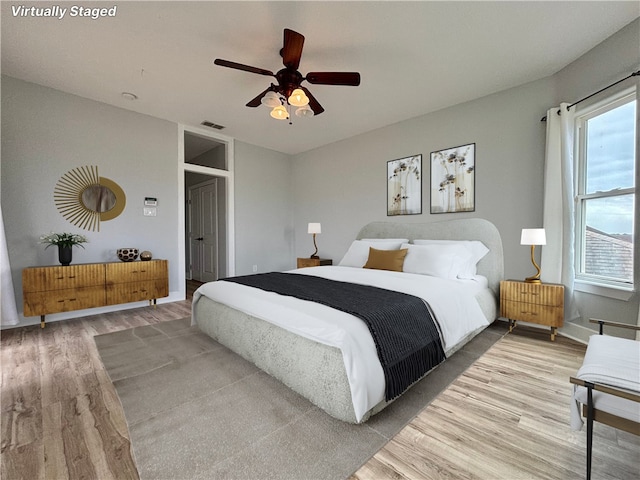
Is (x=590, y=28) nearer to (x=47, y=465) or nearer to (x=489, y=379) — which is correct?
(x=489, y=379)

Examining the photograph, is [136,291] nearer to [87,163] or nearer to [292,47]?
[87,163]

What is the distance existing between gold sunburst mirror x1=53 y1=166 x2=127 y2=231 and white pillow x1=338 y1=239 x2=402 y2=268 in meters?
3.29

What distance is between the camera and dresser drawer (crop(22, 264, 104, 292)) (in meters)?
2.94

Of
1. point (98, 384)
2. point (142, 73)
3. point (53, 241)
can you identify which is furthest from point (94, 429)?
point (142, 73)

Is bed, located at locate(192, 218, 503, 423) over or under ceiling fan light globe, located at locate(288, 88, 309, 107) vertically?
under

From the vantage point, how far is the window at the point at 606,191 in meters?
2.38

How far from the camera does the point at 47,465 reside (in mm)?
1229

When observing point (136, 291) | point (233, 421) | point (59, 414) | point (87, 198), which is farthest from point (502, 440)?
point (87, 198)

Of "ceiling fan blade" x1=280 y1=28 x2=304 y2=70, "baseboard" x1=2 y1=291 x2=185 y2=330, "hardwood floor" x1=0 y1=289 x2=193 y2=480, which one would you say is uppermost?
"ceiling fan blade" x1=280 y1=28 x2=304 y2=70

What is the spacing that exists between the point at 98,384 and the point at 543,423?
111 inches

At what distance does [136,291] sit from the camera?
143 inches

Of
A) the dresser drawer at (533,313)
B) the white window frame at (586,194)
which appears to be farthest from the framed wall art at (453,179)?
the dresser drawer at (533,313)

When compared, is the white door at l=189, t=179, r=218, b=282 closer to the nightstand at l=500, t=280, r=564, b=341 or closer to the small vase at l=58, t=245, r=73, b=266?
the small vase at l=58, t=245, r=73, b=266

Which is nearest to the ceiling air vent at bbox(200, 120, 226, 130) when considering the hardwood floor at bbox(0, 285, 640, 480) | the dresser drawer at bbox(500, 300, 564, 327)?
the hardwood floor at bbox(0, 285, 640, 480)
